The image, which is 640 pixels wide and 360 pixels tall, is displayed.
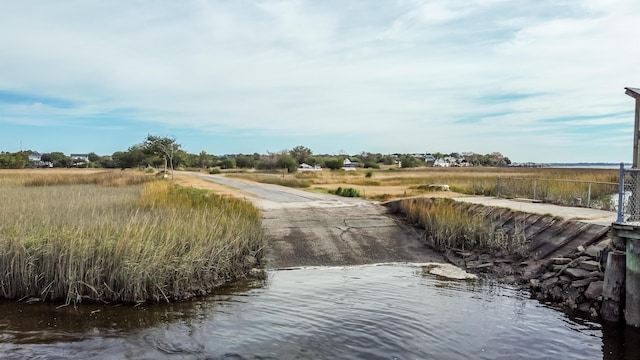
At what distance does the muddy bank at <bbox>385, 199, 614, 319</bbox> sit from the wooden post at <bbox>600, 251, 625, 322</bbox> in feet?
0.82

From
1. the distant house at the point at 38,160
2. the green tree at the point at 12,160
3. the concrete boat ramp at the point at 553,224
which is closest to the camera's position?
the concrete boat ramp at the point at 553,224

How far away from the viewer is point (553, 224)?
15016 mm

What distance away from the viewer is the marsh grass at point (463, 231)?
15344 mm

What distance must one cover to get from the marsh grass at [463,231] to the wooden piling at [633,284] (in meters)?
4.32

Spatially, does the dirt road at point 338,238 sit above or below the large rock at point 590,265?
below

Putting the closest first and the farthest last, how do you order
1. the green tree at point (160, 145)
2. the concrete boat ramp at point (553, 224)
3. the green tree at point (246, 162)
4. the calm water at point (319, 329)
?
the calm water at point (319, 329), the concrete boat ramp at point (553, 224), the green tree at point (160, 145), the green tree at point (246, 162)

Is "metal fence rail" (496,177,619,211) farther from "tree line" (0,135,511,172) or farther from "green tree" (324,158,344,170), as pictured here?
"green tree" (324,158,344,170)

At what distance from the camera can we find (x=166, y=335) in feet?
30.0

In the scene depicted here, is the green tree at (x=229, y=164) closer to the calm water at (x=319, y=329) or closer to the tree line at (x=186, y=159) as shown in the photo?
the tree line at (x=186, y=159)

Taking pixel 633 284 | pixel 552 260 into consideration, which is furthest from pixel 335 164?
pixel 633 284

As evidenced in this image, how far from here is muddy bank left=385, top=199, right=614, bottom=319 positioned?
36.8ft

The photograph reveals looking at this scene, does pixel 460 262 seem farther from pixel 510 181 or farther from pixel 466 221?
pixel 510 181

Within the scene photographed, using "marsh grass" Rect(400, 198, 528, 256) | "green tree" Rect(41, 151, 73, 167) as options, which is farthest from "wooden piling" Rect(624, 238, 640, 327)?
"green tree" Rect(41, 151, 73, 167)

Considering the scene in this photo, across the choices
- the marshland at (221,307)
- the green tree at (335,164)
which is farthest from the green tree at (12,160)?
the marshland at (221,307)
